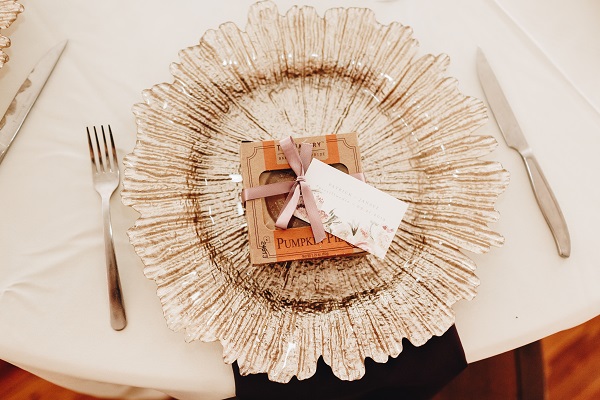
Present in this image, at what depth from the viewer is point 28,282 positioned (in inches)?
27.5

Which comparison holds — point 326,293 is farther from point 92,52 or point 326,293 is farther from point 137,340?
point 92,52

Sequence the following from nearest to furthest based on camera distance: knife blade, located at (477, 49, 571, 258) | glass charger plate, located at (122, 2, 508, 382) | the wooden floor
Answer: glass charger plate, located at (122, 2, 508, 382) → knife blade, located at (477, 49, 571, 258) → the wooden floor

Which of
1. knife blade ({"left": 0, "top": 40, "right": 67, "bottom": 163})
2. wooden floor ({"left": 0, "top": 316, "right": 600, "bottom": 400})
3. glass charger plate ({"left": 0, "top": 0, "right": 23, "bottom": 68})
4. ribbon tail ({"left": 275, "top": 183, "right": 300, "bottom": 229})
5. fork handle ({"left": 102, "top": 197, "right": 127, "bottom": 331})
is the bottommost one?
wooden floor ({"left": 0, "top": 316, "right": 600, "bottom": 400})

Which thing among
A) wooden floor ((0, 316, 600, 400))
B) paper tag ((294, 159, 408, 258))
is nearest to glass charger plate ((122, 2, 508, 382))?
paper tag ((294, 159, 408, 258))

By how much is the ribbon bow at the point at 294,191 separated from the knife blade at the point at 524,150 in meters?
0.38

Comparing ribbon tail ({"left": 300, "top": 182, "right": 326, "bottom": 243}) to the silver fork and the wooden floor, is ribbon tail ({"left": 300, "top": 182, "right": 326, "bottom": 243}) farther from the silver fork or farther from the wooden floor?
the wooden floor

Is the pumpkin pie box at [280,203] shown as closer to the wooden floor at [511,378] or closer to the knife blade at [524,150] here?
the knife blade at [524,150]

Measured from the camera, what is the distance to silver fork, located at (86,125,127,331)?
2.26ft

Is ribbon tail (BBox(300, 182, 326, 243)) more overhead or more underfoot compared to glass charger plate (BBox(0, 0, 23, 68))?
more underfoot

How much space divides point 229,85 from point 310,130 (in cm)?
17

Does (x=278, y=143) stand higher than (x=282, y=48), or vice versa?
(x=282, y=48)

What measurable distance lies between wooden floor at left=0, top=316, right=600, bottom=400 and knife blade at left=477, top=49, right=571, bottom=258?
0.25 m

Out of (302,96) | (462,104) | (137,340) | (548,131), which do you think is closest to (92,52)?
(302,96)

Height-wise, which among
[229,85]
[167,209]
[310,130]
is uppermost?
[229,85]
